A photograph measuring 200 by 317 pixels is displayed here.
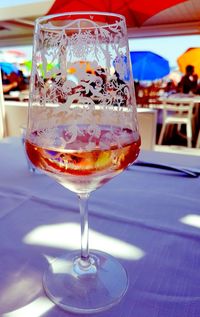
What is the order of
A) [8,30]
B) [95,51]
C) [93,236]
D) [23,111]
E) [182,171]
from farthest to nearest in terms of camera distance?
[8,30], [23,111], [182,171], [93,236], [95,51]

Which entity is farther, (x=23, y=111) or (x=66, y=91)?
(x=23, y=111)

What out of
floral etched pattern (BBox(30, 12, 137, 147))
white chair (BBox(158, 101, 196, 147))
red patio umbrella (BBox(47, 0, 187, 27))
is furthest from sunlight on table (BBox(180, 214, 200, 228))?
white chair (BBox(158, 101, 196, 147))

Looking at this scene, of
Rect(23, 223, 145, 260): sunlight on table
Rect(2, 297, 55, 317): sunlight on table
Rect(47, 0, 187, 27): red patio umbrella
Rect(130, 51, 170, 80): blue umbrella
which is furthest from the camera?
Rect(130, 51, 170, 80): blue umbrella

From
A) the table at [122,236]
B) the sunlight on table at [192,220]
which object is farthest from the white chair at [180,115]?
the sunlight on table at [192,220]

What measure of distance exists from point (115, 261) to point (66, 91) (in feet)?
0.79

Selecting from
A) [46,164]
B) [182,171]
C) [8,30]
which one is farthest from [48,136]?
[8,30]

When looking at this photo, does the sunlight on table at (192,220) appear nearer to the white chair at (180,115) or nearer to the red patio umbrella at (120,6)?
the red patio umbrella at (120,6)

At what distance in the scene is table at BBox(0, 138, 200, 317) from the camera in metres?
0.33

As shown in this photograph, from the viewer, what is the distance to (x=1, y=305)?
320mm

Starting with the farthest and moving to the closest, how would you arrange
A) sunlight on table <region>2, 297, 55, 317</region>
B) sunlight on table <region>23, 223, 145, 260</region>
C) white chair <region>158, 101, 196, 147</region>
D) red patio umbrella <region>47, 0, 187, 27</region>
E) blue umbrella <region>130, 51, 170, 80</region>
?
blue umbrella <region>130, 51, 170, 80</region>
white chair <region>158, 101, 196, 147</region>
red patio umbrella <region>47, 0, 187, 27</region>
sunlight on table <region>23, 223, 145, 260</region>
sunlight on table <region>2, 297, 55, 317</region>

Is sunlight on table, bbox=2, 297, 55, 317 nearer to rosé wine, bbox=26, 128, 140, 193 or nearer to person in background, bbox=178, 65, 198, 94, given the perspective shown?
rosé wine, bbox=26, 128, 140, 193

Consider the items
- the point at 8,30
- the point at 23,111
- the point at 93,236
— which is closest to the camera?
the point at 93,236

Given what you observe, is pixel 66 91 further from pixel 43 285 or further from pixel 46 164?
pixel 43 285

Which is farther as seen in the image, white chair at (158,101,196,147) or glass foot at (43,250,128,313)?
white chair at (158,101,196,147)
